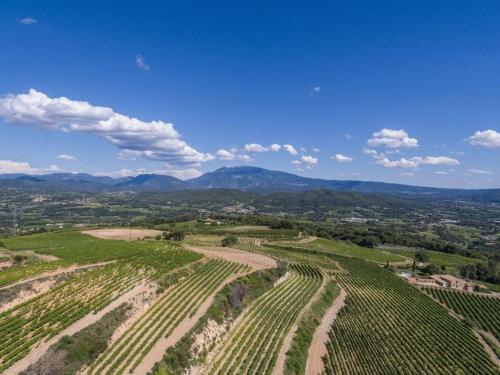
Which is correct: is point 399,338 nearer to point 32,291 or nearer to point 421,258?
point 32,291

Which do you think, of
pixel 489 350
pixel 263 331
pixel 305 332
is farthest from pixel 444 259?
pixel 263 331

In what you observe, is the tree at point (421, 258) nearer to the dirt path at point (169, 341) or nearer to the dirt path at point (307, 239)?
the dirt path at point (307, 239)

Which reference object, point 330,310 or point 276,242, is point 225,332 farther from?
point 276,242

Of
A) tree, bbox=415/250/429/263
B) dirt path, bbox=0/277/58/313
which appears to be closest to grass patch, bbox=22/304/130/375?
dirt path, bbox=0/277/58/313

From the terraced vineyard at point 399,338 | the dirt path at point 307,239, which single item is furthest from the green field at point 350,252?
the terraced vineyard at point 399,338

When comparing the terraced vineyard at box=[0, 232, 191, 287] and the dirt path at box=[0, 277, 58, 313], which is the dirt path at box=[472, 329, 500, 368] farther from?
the dirt path at box=[0, 277, 58, 313]

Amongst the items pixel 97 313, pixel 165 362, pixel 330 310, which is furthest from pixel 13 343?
pixel 330 310
